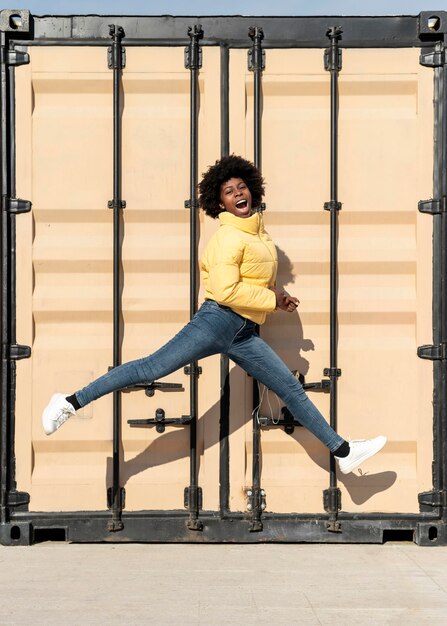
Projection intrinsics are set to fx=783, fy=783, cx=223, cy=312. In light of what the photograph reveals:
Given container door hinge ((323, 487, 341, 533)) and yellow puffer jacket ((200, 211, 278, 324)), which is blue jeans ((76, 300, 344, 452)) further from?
container door hinge ((323, 487, 341, 533))

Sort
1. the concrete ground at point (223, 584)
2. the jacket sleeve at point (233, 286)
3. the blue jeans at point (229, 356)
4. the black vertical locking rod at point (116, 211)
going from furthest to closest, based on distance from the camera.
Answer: the black vertical locking rod at point (116, 211)
the blue jeans at point (229, 356)
the jacket sleeve at point (233, 286)
the concrete ground at point (223, 584)

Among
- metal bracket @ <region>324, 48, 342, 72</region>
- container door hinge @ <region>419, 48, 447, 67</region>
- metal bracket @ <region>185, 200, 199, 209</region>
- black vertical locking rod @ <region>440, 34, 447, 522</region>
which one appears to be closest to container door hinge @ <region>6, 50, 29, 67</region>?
metal bracket @ <region>185, 200, 199, 209</region>

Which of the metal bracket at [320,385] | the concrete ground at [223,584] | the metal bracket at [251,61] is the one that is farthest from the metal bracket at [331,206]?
the concrete ground at [223,584]

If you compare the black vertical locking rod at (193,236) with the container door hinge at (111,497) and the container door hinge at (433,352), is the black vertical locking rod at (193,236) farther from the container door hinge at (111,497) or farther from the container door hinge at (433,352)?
the container door hinge at (433,352)

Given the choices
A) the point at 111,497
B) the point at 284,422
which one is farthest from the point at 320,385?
the point at 111,497

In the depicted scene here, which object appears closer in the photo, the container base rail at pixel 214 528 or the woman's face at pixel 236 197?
the woman's face at pixel 236 197

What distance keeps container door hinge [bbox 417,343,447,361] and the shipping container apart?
0.5 inches

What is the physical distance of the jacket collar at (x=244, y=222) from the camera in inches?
173

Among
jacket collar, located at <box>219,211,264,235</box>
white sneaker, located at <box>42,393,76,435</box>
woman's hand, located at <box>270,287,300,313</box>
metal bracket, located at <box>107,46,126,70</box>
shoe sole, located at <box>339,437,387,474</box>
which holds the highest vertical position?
metal bracket, located at <box>107,46,126,70</box>

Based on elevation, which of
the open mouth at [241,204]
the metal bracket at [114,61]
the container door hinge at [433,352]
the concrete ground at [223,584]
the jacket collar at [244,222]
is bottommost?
the concrete ground at [223,584]

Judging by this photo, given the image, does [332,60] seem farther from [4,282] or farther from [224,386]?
[4,282]

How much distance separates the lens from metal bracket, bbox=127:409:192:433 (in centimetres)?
463

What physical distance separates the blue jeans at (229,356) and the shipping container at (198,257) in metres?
0.25

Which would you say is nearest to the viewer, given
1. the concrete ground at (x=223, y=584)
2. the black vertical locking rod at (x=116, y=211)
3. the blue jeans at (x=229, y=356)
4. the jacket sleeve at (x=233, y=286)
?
the concrete ground at (x=223, y=584)
